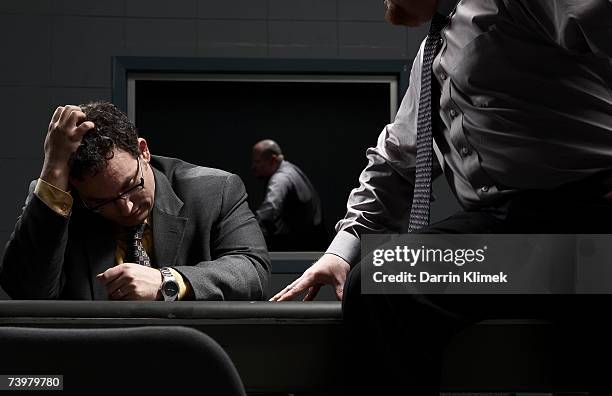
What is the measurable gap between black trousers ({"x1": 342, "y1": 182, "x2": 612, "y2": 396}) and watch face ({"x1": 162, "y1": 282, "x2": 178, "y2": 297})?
0.73m

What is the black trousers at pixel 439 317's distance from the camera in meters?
0.82

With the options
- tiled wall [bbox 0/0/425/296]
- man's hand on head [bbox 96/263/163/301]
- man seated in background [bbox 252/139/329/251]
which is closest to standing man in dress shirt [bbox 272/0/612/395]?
man's hand on head [bbox 96/263/163/301]

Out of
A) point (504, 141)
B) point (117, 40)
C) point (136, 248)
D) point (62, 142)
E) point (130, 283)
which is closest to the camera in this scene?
point (504, 141)

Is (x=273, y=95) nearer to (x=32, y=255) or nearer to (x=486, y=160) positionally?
(x=32, y=255)

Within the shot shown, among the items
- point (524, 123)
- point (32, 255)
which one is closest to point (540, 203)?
point (524, 123)

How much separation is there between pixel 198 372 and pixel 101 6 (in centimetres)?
358

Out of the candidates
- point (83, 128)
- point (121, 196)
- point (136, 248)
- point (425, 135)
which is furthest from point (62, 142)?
point (425, 135)

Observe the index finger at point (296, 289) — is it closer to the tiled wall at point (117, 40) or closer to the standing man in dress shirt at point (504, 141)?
the standing man in dress shirt at point (504, 141)

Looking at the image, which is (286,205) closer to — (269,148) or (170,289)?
(269,148)

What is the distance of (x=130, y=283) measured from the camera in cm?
148

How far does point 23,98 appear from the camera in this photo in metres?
3.88

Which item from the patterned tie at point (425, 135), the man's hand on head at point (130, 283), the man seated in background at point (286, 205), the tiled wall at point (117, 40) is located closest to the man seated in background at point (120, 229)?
the man's hand on head at point (130, 283)

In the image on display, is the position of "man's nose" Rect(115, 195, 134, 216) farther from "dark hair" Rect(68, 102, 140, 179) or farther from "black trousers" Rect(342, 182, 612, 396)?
"black trousers" Rect(342, 182, 612, 396)

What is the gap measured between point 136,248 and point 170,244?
0.23 feet
